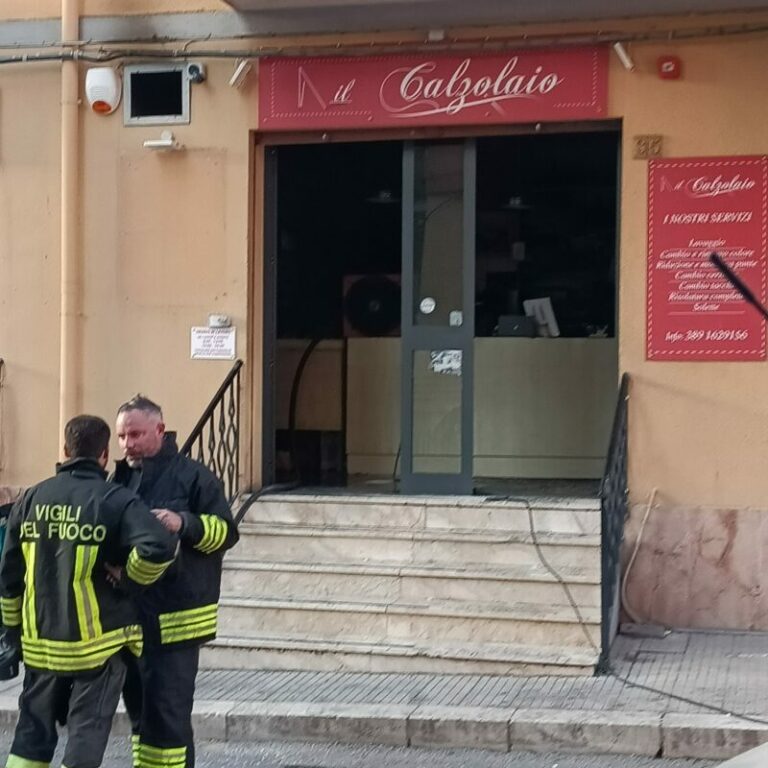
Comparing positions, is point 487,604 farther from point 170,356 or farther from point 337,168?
point 337,168

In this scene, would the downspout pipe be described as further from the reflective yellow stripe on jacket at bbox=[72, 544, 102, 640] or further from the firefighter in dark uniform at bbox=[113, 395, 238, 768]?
the reflective yellow stripe on jacket at bbox=[72, 544, 102, 640]

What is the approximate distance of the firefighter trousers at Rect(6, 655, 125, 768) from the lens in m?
4.94

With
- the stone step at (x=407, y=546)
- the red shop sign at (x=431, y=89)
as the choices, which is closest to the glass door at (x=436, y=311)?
Answer: the red shop sign at (x=431, y=89)

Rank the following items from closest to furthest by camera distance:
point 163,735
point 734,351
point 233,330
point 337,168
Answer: point 163,735, point 734,351, point 233,330, point 337,168

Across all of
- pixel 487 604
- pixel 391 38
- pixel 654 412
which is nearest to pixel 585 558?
pixel 487 604

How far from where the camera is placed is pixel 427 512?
8.63m

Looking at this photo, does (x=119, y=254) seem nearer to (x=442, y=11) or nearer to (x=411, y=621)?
(x=442, y=11)

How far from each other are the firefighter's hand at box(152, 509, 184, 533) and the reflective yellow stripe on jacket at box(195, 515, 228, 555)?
154mm

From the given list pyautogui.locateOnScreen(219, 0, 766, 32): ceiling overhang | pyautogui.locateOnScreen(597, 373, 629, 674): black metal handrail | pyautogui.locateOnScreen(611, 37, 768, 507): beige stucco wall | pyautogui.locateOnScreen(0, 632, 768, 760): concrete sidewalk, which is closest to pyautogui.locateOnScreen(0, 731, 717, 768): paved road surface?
pyautogui.locateOnScreen(0, 632, 768, 760): concrete sidewalk

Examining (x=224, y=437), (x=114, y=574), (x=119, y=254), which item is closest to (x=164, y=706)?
(x=114, y=574)

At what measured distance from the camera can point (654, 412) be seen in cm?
871

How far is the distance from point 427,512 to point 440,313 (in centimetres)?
148

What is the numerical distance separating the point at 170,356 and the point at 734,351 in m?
3.89

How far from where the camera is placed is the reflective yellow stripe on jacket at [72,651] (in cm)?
493
